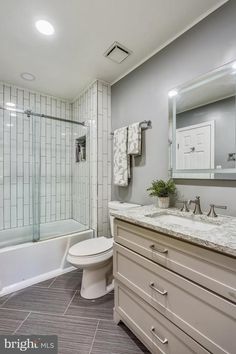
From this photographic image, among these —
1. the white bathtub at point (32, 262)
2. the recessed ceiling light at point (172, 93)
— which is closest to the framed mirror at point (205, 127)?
the recessed ceiling light at point (172, 93)

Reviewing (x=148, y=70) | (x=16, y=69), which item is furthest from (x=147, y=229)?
(x=16, y=69)

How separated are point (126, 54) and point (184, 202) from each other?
1.58 meters

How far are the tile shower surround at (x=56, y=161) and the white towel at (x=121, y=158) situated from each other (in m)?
0.27

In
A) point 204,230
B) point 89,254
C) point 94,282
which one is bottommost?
point 94,282

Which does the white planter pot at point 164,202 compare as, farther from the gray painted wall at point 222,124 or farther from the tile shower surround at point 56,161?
A: the tile shower surround at point 56,161

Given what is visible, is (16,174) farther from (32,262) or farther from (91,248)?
(91,248)

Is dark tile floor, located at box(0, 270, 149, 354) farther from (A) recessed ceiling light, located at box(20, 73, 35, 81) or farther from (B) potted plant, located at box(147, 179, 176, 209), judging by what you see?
(A) recessed ceiling light, located at box(20, 73, 35, 81)

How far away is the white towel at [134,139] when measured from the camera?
1.88 meters

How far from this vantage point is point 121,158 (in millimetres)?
2080

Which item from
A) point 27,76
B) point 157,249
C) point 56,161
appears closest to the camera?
point 157,249

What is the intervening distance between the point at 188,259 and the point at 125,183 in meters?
1.25

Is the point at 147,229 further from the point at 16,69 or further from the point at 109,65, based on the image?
the point at 16,69

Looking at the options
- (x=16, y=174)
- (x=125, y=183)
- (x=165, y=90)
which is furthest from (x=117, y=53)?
(x=16, y=174)

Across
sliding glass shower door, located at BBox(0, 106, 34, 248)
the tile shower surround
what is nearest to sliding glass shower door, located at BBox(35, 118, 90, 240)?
the tile shower surround
